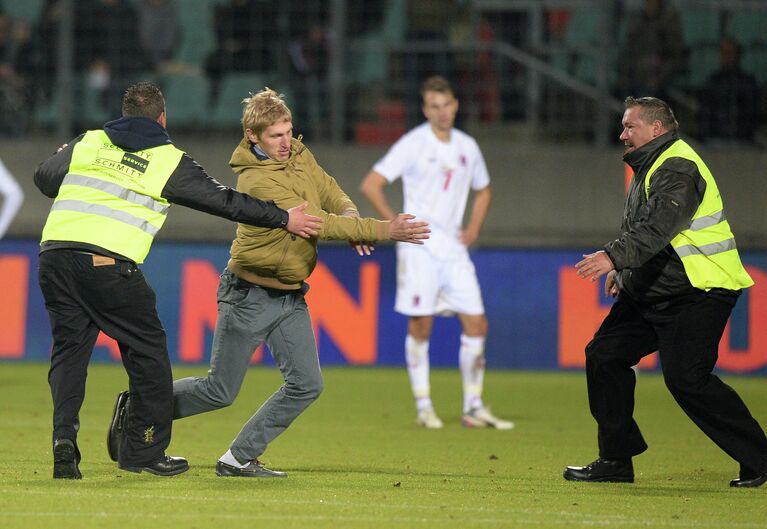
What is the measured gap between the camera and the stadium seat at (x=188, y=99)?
16.7 meters

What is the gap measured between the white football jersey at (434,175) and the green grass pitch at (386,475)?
1556mm

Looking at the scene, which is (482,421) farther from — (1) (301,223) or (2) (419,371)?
(1) (301,223)

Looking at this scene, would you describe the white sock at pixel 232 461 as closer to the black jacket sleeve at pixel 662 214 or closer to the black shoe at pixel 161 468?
the black shoe at pixel 161 468

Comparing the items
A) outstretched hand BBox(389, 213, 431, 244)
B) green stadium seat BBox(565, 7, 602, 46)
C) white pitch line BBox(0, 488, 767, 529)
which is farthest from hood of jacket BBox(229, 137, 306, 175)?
green stadium seat BBox(565, 7, 602, 46)

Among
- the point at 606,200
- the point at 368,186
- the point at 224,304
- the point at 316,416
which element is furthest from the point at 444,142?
the point at 606,200

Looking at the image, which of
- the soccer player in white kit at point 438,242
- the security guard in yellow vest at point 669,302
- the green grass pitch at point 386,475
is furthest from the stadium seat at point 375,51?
the security guard in yellow vest at point 669,302

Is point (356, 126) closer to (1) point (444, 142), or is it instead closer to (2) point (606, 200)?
(2) point (606, 200)

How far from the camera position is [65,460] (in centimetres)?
713

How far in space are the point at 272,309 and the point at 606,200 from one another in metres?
9.16

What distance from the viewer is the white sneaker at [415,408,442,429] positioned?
1064cm

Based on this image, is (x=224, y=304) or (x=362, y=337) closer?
(x=224, y=304)

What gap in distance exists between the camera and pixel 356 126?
16.5 meters

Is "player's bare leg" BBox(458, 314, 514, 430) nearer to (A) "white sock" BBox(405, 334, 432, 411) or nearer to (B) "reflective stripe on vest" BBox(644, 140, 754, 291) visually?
(A) "white sock" BBox(405, 334, 432, 411)

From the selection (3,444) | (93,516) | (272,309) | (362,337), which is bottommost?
(362,337)
